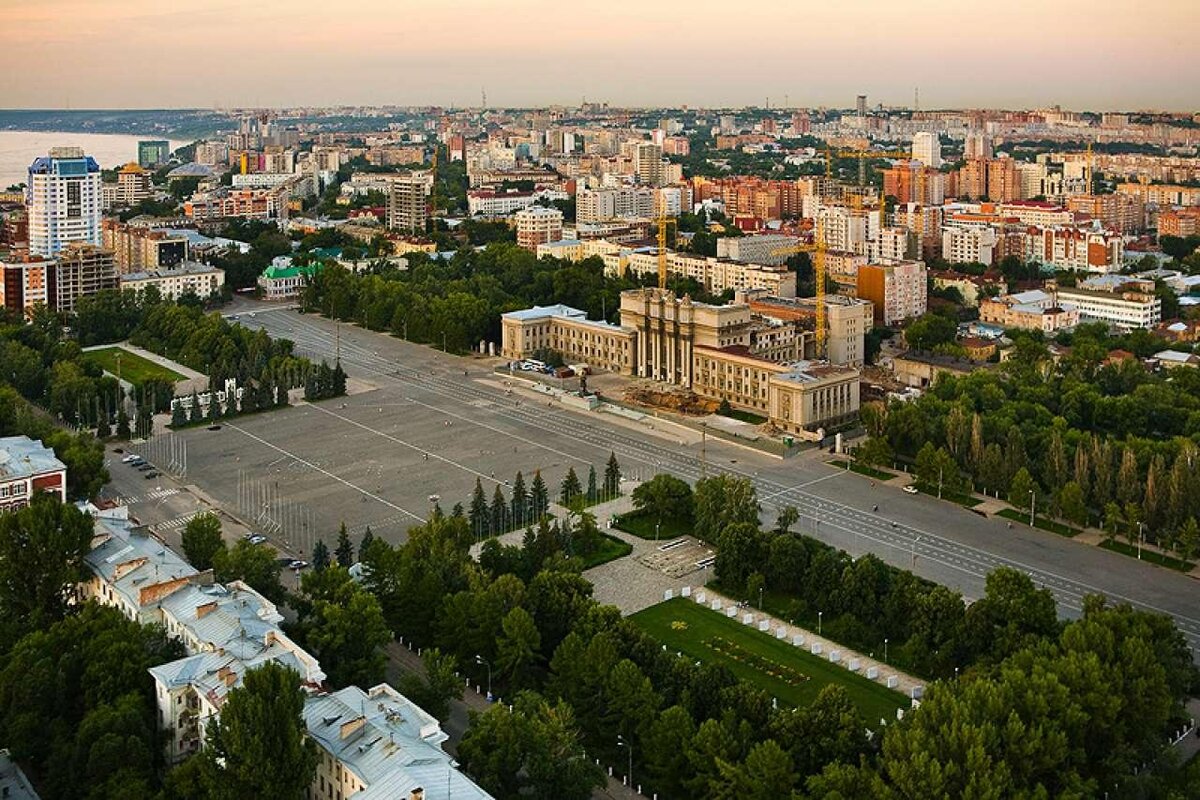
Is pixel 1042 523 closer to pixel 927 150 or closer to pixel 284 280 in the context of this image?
pixel 284 280

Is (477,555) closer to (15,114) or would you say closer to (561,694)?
(561,694)

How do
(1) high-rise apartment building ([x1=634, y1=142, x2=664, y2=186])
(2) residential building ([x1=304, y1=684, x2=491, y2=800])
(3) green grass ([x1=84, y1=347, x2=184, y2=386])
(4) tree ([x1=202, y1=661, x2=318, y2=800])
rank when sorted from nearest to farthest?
1. (2) residential building ([x1=304, y1=684, x2=491, y2=800])
2. (4) tree ([x1=202, y1=661, x2=318, y2=800])
3. (3) green grass ([x1=84, y1=347, x2=184, y2=386])
4. (1) high-rise apartment building ([x1=634, y1=142, x2=664, y2=186])

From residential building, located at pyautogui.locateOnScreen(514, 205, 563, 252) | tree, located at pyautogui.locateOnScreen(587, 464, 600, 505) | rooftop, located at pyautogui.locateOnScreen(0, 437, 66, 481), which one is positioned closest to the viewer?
rooftop, located at pyautogui.locateOnScreen(0, 437, 66, 481)

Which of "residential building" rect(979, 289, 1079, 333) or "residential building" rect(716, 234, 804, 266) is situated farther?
"residential building" rect(716, 234, 804, 266)

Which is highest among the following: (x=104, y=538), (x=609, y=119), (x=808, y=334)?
(x=609, y=119)

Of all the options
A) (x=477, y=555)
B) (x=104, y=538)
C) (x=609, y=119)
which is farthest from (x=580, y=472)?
(x=609, y=119)

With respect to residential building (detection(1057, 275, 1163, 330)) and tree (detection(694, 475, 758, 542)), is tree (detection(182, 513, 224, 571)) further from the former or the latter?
residential building (detection(1057, 275, 1163, 330))

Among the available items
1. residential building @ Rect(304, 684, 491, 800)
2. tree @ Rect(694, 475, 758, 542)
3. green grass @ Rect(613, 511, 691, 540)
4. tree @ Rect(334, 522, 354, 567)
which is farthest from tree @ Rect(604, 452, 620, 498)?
residential building @ Rect(304, 684, 491, 800)
